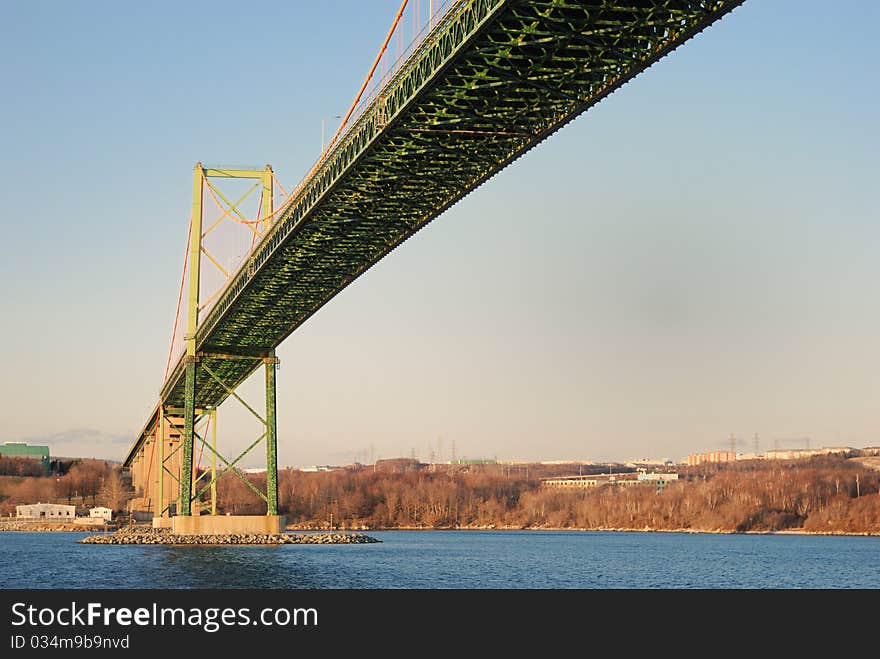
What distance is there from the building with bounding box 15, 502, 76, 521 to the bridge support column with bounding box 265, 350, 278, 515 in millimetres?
63901

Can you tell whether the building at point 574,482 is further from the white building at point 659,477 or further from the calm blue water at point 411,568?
the calm blue water at point 411,568

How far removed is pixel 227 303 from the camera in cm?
4588

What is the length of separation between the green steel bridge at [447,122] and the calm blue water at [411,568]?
31.5ft

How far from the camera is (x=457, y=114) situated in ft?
81.6

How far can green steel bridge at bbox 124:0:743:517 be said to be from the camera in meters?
20.4

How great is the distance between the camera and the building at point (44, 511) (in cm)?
11369

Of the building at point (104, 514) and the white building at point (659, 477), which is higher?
the white building at point (659, 477)

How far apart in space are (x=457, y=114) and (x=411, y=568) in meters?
22.2

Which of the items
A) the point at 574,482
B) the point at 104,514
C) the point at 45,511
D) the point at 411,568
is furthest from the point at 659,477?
the point at 411,568

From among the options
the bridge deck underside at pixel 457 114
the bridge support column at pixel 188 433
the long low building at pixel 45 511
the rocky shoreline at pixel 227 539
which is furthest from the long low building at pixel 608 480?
the bridge deck underside at pixel 457 114

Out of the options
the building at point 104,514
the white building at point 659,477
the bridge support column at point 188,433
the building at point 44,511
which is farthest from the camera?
the white building at point 659,477

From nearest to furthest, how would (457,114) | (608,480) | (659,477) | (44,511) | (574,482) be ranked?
(457,114)
(44,511)
(659,477)
(574,482)
(608,480)

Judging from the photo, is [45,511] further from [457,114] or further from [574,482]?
[457,114]

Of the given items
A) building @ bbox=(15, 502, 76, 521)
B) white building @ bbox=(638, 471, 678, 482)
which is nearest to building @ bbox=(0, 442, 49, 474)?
building @ bbox=(15, 502, 76, 521)
